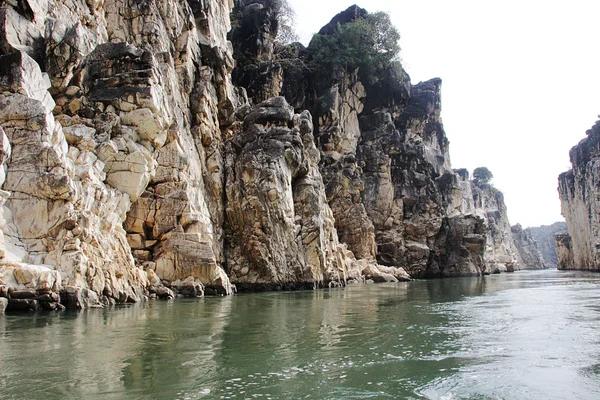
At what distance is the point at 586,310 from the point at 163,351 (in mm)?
11890

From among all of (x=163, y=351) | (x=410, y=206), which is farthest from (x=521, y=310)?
(x=410, y=206)

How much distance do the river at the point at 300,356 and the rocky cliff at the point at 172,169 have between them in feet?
12.5

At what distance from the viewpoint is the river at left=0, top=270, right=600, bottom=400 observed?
5.89 m

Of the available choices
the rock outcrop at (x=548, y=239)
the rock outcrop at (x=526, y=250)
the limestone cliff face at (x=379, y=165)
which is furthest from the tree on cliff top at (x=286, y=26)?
the rock outcrop at (x=548, y=239)

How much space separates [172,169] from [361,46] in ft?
117

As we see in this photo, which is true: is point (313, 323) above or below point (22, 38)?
below

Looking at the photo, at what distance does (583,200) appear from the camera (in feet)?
214

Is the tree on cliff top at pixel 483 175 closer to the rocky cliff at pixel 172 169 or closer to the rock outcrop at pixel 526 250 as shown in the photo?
the rock outcrop at pixel 526 250

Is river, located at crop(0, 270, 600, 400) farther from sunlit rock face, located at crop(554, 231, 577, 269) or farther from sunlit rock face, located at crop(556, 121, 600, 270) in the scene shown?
sunlit rock face, located at crop(554, 231, 577, 269)

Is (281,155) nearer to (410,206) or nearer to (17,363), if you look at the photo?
(17,363)

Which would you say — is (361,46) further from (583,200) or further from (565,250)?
(565,250)

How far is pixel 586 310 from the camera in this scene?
46.2 ft

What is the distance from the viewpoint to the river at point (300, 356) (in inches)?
232

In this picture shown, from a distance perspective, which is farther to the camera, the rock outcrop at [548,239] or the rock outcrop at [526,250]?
the rock outcrop at [548,239]
